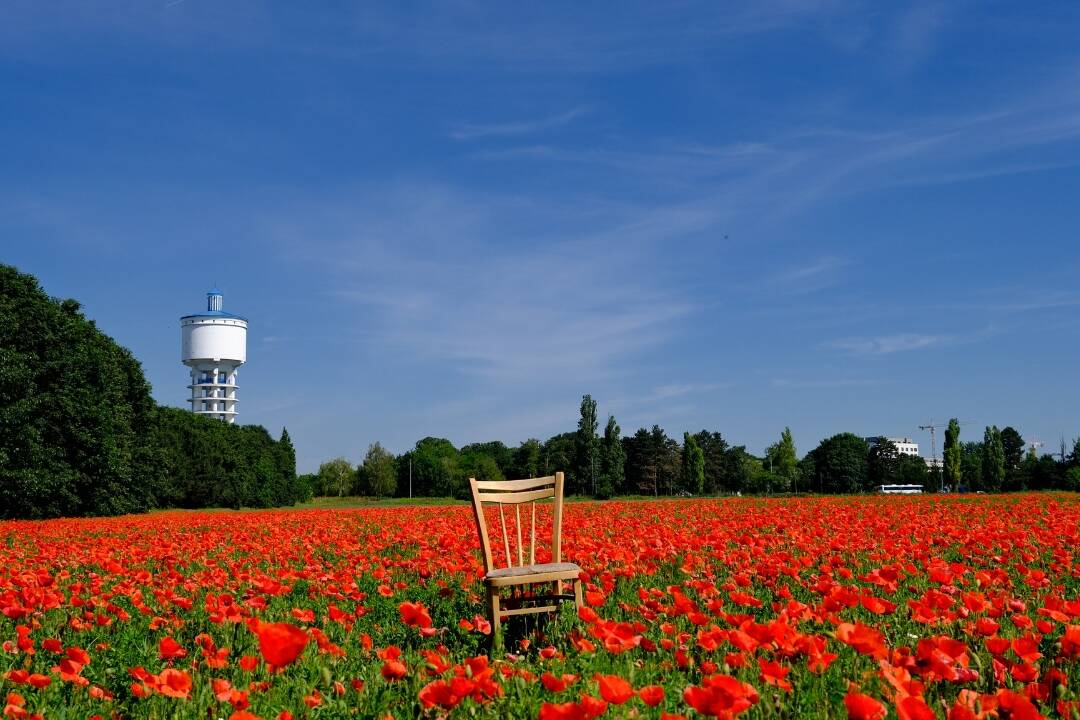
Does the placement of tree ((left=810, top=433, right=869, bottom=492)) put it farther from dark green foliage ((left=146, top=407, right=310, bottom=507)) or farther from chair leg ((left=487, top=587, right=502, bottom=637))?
chair leg ((left=487, top=587, right=502, bottom=637))

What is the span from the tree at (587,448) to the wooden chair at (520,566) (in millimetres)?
60223

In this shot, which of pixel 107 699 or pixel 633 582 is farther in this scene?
pixel 633 582

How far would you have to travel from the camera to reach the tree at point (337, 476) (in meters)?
91.6

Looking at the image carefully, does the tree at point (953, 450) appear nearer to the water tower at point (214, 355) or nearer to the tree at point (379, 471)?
the tree at point (379, 471)

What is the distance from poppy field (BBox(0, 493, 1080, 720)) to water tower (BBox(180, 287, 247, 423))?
10544cm

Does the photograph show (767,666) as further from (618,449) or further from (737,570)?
(618,449)

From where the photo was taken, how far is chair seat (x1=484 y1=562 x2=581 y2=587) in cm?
598

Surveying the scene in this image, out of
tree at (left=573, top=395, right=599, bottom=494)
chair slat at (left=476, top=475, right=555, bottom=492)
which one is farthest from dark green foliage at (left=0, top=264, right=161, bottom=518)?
tree at (left=573, top=395, right=599, bottom=494)

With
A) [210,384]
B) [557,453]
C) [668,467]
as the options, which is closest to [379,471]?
[557,453]

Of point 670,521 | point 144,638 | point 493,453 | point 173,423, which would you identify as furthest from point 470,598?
point 493,453

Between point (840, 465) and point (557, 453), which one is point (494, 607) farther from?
point (840, 465)

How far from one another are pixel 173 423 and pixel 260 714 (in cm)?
5129

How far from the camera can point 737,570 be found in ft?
27.9

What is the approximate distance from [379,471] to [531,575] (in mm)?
80169
